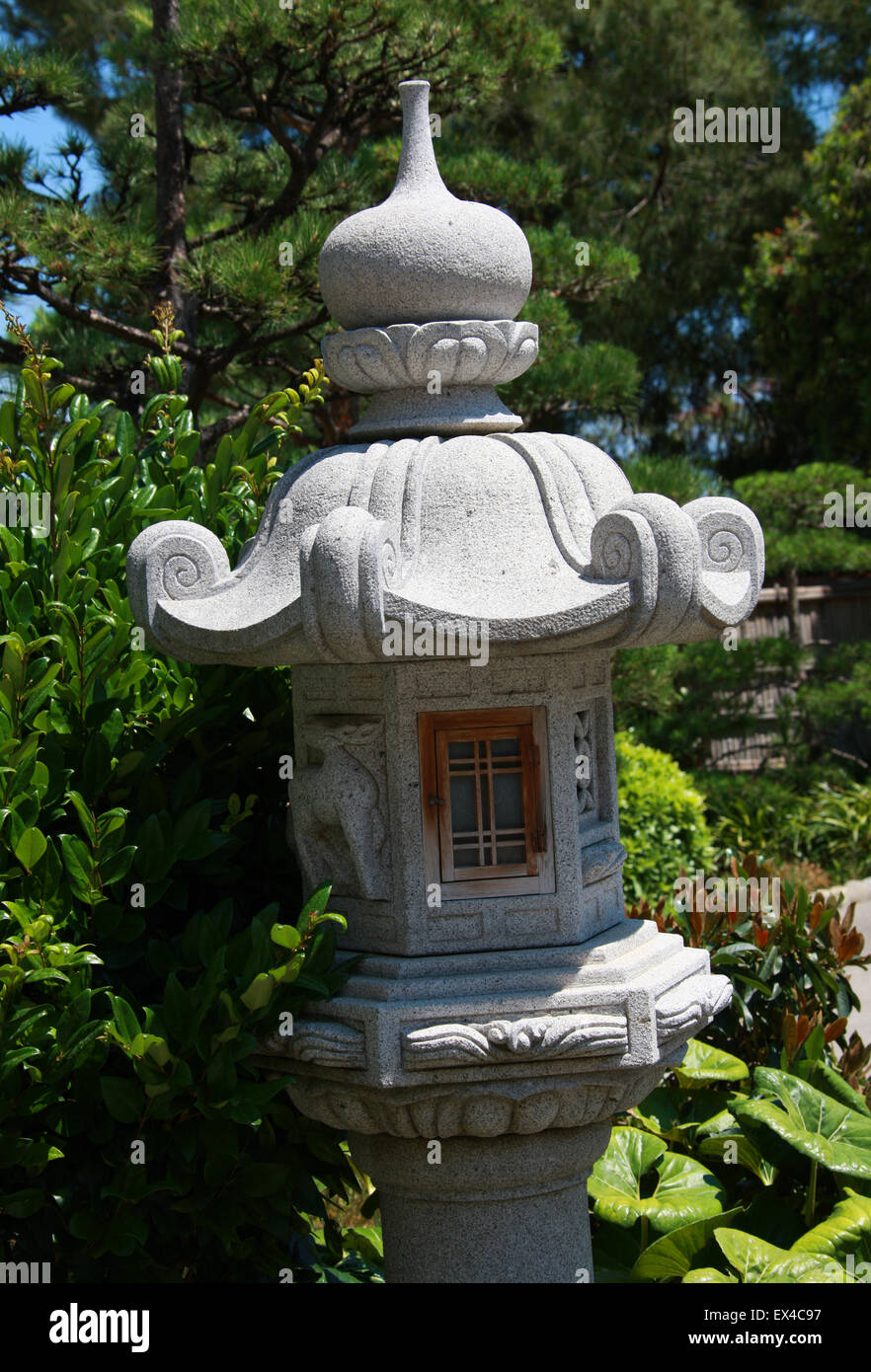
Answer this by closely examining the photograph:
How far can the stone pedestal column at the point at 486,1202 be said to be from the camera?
3496 mm

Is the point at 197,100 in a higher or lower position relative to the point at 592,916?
higher

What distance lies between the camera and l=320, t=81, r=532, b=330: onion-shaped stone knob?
11.3 ft

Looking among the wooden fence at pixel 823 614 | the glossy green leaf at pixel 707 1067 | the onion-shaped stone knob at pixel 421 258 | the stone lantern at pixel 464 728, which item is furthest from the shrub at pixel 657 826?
the wooden fence at pixel 823 614

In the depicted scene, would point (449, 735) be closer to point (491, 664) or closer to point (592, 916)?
point (491, 664)

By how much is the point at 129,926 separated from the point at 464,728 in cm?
95

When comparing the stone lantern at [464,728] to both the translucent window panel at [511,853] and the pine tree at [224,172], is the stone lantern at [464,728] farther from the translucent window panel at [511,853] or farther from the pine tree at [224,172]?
the pine tree at [224,172]

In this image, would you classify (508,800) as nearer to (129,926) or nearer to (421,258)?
(129,926)

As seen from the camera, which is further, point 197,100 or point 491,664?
point 197,100

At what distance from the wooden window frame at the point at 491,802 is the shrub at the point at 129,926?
0.31 meters

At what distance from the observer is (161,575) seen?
3.44 m

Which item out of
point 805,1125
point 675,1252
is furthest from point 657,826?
point 675,1252

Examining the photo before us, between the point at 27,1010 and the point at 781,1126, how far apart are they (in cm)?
209

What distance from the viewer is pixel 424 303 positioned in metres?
3.51
